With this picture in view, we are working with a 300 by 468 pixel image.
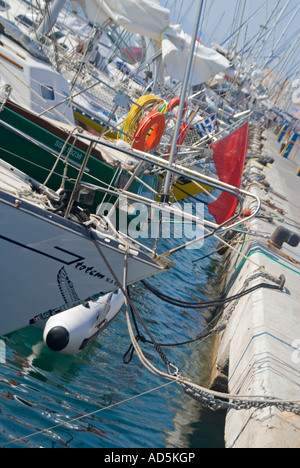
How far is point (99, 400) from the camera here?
7012 mm

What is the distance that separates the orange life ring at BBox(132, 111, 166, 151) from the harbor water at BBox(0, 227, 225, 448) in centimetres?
447

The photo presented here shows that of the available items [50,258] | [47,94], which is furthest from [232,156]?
[47,94]

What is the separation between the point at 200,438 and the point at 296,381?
1565 mm

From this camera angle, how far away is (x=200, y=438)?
7.08 meters

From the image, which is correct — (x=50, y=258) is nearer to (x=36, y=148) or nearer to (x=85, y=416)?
(x=85, y=416)

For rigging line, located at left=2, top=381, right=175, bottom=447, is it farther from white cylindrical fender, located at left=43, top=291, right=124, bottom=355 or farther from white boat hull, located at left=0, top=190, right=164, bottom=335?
white boat hull, located at left=0, top=190, right=164, bottom=335

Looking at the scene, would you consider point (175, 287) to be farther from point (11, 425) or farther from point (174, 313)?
point (11, 425)

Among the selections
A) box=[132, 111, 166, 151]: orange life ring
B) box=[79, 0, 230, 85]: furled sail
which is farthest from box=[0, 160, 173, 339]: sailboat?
box=[79, 0, 230, 85]: furled sail

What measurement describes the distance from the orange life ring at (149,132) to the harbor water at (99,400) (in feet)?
14.7

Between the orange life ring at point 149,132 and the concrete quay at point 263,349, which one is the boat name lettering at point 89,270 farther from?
the orange life ring at point 149,132

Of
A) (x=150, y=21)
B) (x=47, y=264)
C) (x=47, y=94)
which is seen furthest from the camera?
(x=150, y=21)

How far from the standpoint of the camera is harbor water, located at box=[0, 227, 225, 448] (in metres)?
6.07

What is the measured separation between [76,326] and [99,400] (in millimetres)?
968
